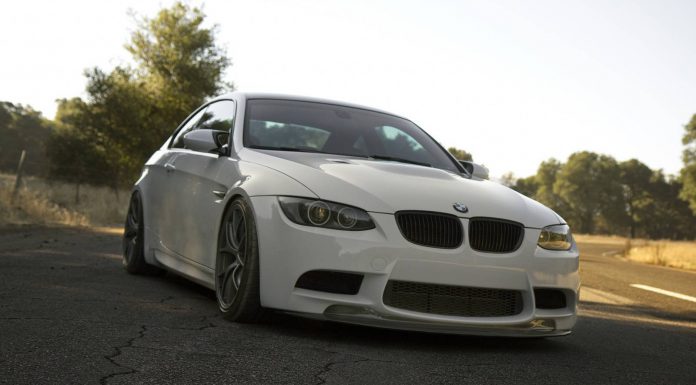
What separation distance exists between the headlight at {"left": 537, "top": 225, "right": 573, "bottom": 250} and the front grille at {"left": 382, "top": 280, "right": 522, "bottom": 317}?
399 mm

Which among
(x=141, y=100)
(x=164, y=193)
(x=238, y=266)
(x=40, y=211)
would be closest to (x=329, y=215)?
(x=238, y=266)

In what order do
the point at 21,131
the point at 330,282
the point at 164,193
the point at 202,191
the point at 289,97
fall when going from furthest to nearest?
1. the point at 21,131
2. the point at 164,193
3. the point at 289,97
4. the point at 202,191
5. the point at 330,282

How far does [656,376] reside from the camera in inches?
155

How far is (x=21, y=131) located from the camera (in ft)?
258

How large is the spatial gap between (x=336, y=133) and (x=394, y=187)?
125cm

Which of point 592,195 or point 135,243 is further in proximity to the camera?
point 592,195

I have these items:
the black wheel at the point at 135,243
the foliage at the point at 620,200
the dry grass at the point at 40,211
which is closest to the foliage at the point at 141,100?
the dry grass at the point at 40,211

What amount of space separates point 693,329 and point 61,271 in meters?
5.30

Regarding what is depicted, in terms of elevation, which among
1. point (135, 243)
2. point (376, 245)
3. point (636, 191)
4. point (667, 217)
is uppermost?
point (636, 191)

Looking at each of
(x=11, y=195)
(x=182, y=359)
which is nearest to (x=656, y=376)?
(x=182, y=359)

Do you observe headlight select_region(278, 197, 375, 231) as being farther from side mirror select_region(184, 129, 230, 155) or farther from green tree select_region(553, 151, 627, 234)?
green tree select_region(553, 151, 627, 234)

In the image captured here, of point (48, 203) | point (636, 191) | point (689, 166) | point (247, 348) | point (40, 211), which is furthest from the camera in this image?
point (636, 191)

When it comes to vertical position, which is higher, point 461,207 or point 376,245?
point 461,207

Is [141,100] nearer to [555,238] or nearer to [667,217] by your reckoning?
[555,238]
